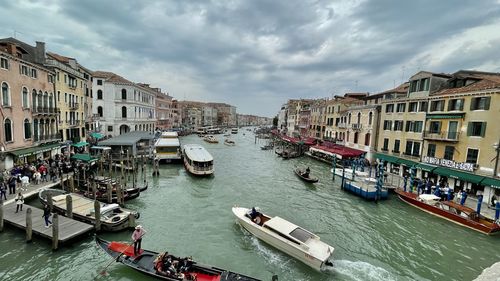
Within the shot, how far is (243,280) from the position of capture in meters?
10.3

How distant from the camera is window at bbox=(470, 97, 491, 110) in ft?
70.6

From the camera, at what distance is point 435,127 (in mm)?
26484

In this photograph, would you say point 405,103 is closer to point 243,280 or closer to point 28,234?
point 243,280

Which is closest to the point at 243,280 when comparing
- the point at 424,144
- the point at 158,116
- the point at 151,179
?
the point at 151,179

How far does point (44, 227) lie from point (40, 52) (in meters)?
23.6

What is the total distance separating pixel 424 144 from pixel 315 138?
32455mm

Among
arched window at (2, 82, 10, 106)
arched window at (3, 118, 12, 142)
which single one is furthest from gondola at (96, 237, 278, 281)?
arched window at (2, 82, 10, 106)

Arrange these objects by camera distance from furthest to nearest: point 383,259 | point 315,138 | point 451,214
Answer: point 315,138
point 451,214
point 383,259

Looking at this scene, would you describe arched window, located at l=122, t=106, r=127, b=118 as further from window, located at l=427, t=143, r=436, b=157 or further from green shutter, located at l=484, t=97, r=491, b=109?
green shutter, located at l=484, t=97, r=491, b=109

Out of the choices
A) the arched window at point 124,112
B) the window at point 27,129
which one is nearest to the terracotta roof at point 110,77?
the arched window at point 124,112

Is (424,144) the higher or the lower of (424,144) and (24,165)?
the higher

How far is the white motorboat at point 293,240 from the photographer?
12.4m

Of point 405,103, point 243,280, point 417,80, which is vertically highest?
point 417,80

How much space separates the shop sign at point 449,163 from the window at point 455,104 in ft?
16.6
